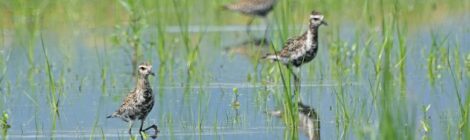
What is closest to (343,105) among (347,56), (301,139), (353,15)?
(301,139)

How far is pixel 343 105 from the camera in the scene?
30.2 ft

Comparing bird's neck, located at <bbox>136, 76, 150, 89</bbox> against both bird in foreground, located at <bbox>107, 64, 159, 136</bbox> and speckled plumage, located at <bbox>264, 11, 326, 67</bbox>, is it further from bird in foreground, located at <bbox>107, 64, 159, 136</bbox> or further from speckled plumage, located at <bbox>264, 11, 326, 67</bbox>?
speckled plumage, located at <bbox>264, 11, 326, 67</bbox>

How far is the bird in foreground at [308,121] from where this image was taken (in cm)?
920

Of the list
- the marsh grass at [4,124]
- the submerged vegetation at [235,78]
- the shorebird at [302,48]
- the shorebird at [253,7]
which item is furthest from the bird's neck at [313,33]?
the shorebird at [253,7]

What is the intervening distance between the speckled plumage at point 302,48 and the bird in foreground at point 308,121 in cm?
173

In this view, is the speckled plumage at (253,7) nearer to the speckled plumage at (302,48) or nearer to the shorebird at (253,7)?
the shorebird at (253,7)

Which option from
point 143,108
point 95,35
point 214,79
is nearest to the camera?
point 143,108

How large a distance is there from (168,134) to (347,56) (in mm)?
4443

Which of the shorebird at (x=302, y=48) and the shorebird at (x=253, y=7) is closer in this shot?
the shorebird at (x=302, y=48)

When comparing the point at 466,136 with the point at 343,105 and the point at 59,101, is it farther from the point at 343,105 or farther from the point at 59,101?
the point at 59,101

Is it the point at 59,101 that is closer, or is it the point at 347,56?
the point at 59,101

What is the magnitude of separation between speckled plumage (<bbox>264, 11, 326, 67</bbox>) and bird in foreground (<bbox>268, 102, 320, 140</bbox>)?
173 cm

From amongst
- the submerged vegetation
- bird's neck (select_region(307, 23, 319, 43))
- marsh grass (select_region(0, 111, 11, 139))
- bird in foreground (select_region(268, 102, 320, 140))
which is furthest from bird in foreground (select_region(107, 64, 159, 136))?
bird's neck (select_region(307, 23, 319, 43))

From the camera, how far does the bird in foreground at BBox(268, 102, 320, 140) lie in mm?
9203
